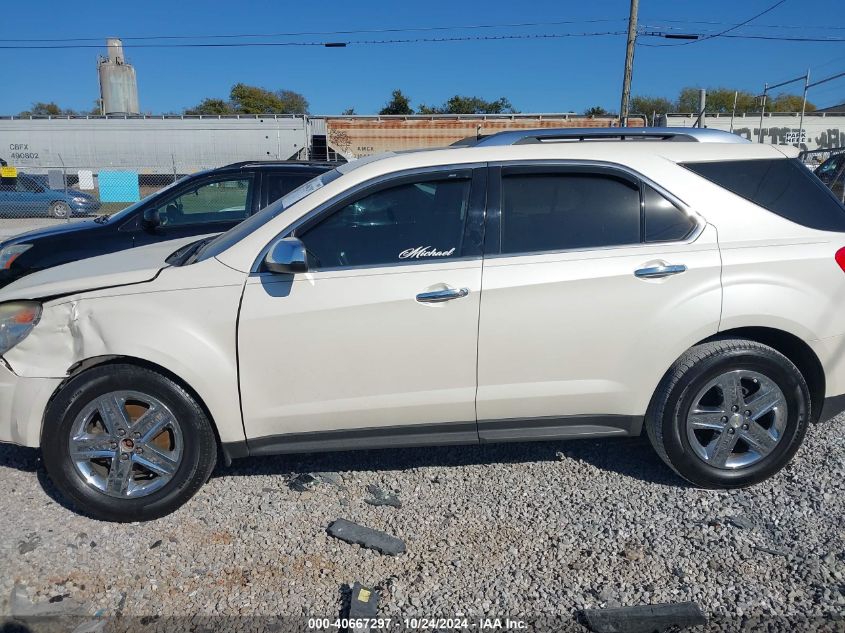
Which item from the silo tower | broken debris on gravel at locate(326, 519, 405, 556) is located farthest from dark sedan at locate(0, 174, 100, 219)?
the silo tower

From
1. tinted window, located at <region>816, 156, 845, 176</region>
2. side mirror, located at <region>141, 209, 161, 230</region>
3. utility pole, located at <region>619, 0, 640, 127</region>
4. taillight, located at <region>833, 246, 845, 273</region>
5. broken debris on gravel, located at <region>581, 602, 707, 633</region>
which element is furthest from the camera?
utility pole, located at <region>619, 0, 640, 127</region>

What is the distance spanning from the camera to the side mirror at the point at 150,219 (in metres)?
6.25

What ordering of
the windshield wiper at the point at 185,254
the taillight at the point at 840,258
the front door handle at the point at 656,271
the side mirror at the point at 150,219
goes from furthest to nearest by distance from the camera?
the side mirror at the point at 150,219
the windshield wiper at the point at 185,254
the taillight at the point at 840,258
the front door handle at the point at 656,271

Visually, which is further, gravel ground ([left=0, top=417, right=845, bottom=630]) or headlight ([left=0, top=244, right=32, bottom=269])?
headlight ([left=0, top=244, right=32, bottom=269])

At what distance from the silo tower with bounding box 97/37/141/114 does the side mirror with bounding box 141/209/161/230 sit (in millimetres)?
48860

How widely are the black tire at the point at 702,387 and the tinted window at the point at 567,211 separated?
2.39 ft

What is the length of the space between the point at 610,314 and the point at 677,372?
492 millimetres

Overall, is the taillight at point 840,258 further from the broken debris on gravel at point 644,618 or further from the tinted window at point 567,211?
the broken debris on gravel at point 644,618

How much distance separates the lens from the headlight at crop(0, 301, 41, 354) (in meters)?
3.20

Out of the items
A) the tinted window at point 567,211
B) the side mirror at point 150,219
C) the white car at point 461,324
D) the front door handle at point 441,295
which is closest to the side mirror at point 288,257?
the white car at point 461,324

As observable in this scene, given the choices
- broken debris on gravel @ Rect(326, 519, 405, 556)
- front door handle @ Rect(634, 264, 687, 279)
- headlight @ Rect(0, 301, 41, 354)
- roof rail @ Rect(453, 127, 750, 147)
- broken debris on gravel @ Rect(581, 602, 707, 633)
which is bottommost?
broken debris on gravel @ Rect(581, 602, 707, 633)

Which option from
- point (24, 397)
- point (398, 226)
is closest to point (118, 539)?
point (24, 397)

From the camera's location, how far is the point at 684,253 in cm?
329

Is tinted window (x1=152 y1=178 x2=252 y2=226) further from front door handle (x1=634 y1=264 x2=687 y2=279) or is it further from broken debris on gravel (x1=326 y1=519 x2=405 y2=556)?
front door handle (x1=634 y1=264 x2=687 y2=279)
